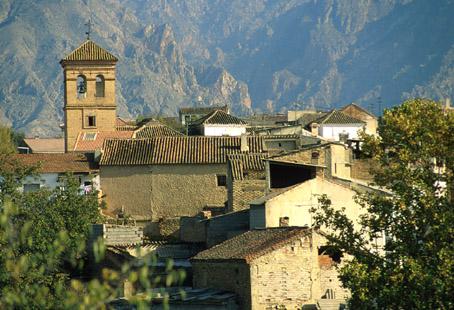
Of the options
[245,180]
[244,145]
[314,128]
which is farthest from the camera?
[314,128]

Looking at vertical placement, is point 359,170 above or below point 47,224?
above

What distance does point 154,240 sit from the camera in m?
69.5

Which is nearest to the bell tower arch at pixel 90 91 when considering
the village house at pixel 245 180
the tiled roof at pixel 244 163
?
the tiled roof at pixel 244 163

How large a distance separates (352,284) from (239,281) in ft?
36.8

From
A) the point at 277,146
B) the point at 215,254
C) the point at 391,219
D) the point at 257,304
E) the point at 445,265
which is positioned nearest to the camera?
the point at 445,265

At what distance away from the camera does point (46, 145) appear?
136m

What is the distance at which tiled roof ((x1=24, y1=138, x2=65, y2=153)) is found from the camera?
129 m

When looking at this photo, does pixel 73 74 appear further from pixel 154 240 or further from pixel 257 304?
pixel 257 304

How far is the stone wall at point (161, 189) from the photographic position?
251 feet

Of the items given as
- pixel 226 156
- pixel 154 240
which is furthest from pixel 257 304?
pixel 226 156

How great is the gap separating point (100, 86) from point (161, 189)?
3173cm

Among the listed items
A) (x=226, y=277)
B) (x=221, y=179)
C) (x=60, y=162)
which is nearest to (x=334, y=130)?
(x=60, y=162)

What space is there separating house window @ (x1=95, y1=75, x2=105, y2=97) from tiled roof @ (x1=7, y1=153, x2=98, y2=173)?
20.6m

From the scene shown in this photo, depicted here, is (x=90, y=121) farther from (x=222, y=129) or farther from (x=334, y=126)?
(x=334, y=126)
